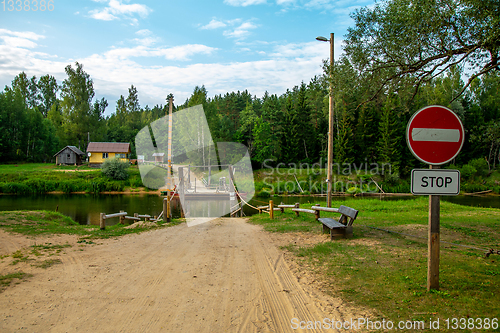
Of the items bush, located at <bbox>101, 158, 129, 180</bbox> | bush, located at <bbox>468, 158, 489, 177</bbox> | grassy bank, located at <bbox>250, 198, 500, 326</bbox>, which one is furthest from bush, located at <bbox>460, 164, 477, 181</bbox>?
bush, located at <bbox>101, 158, 129, 180</bbox>

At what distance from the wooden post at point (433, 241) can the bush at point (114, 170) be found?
1703 inches

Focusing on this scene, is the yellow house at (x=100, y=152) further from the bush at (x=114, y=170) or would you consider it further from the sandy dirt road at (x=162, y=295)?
the sandy dirt road at (x=162, y=295)

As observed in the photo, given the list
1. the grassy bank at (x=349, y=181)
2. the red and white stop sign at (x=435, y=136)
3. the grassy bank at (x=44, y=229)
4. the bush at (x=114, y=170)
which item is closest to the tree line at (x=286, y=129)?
the grassy bank at (x=349, y=181)

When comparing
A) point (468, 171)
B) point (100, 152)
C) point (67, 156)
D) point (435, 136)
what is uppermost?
point (100, 152)

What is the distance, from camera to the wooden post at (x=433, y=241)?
12.1ft

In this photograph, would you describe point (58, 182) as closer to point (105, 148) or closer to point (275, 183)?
point (105, 148)

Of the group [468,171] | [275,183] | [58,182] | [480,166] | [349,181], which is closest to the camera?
[58,182]

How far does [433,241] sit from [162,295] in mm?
3802

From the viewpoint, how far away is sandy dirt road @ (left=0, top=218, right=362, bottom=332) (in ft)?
11.6

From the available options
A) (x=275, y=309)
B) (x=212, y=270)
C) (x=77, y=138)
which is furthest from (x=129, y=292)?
(x=77, y=138)

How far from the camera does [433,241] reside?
3.76 m

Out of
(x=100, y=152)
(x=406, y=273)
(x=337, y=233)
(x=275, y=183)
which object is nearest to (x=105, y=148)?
(x=100, y=152)

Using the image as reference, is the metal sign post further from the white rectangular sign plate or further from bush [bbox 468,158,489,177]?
bush [bbox 468,158,489,177]

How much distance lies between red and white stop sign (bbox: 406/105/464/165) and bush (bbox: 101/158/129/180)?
43.3 meters
